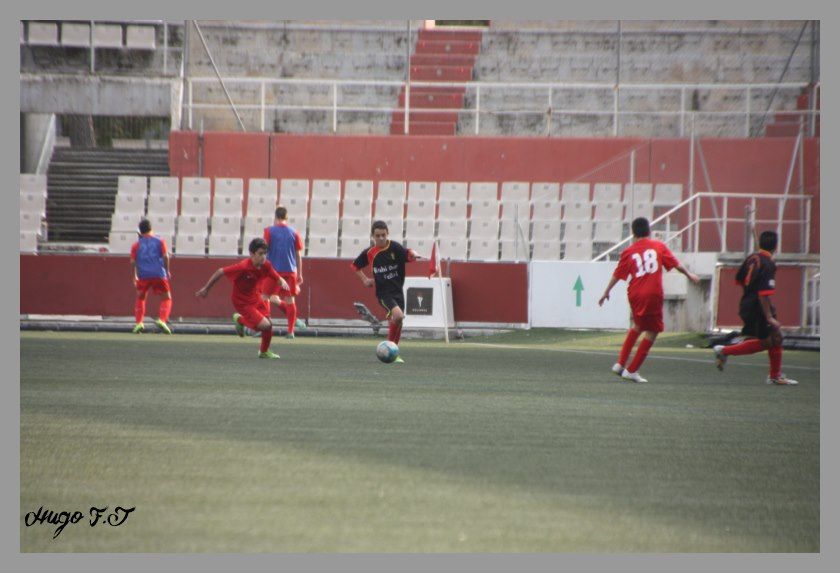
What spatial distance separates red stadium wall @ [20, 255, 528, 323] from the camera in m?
23.5

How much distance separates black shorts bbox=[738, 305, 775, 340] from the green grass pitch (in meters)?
0.52

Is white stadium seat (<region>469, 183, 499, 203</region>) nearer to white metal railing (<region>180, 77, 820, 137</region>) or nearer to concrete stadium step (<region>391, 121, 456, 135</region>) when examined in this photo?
white metal railing (<region>180, 77, 820, 137</region>)

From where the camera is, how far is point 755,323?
1284 cm

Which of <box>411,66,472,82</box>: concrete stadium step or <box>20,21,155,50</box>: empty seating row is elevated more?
<box>20,21,155,50</box>: empty seating row

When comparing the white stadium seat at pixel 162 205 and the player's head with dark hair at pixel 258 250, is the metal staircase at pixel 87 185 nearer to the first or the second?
the white stadium seat at pixel 162 205

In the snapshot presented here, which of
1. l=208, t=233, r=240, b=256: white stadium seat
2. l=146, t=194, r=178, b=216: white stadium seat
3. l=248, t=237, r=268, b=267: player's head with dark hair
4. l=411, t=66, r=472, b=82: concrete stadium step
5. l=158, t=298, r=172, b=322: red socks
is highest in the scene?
l=411, t=66, r=472, b=82: concrete stadium step

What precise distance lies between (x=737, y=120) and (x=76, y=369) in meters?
21.9

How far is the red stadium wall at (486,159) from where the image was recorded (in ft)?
93.0

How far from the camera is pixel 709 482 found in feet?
21.7

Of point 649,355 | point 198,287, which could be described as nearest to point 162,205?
point 198,287

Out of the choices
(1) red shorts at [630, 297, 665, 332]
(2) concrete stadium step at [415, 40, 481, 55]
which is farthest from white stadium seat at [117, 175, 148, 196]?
(1) red shorts at [630, 297, 665, 332]

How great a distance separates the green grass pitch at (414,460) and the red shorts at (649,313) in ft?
2.05

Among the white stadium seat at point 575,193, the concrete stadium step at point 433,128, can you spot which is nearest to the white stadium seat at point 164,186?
the concrete stadium step at point 433,128

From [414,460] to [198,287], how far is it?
17.1 meters
